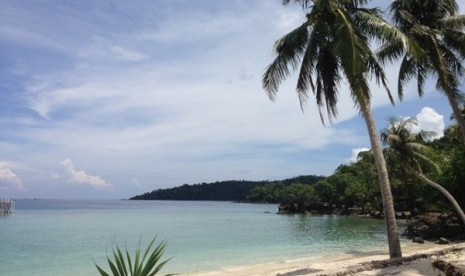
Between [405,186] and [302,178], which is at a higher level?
[302,178]

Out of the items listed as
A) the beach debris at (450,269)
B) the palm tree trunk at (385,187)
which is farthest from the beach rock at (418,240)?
the beach debris at (450,269)

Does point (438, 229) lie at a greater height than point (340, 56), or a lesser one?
lesser

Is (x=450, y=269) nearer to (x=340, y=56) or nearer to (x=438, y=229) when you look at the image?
(x=340, y=56)

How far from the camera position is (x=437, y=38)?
1694 cm

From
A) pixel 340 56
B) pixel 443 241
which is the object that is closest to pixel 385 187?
pixel 340 56

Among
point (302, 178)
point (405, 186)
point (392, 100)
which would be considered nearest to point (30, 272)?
point (392, 100)

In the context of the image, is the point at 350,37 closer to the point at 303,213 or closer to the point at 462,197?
the point at 462,197

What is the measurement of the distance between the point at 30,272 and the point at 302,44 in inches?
668

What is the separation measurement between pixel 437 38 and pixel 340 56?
6.59 meters

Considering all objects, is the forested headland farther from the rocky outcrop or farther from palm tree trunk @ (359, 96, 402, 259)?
palm tree trunk @ (359, 96, 402, 259)

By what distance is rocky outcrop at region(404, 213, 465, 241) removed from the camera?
2802 cm

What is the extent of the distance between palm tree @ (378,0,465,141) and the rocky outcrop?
12644mm

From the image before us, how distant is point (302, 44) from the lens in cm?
1441

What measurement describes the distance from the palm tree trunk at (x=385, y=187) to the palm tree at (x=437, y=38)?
400 cm
